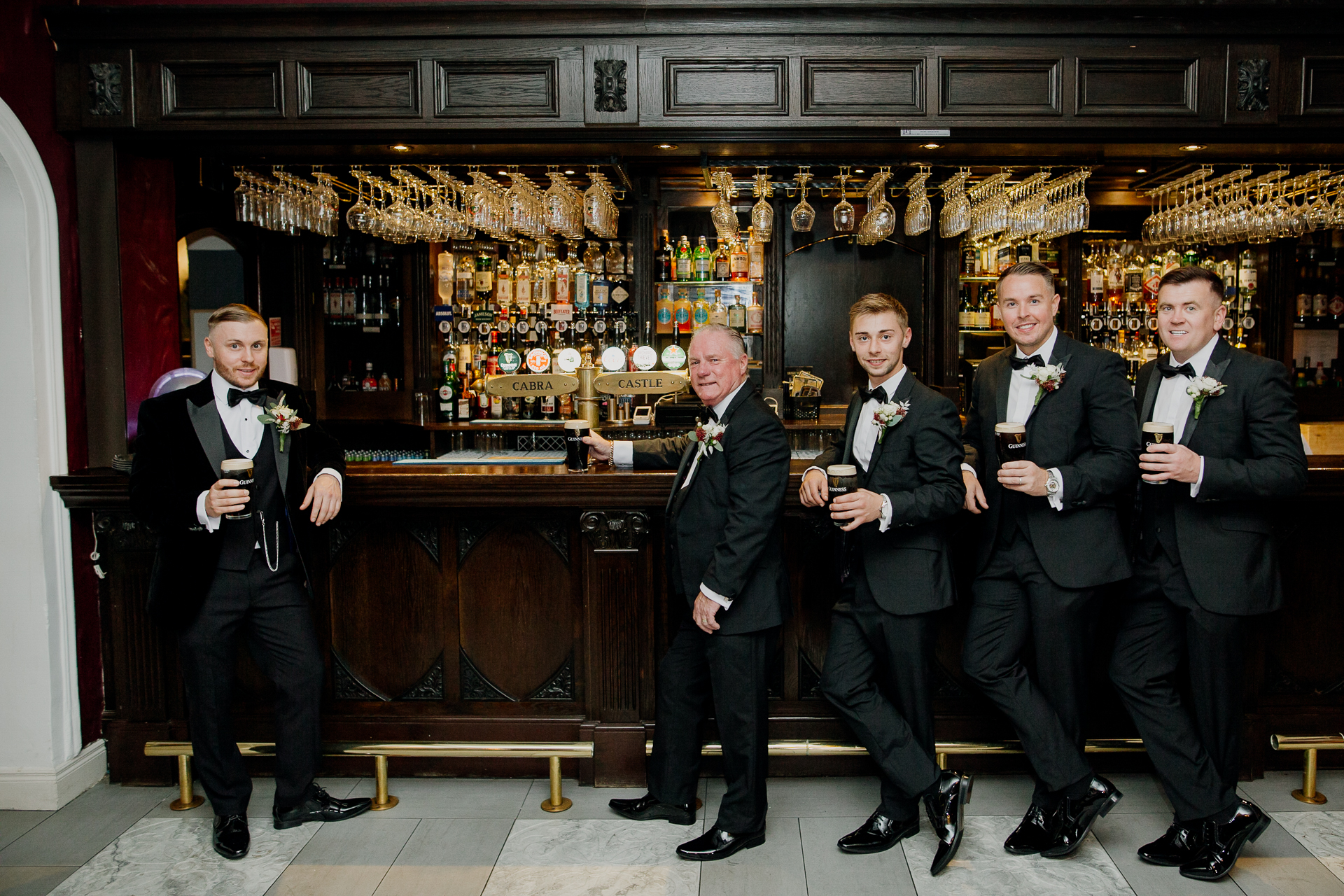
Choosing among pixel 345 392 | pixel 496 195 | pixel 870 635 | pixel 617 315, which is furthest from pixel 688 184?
pixel 870 635

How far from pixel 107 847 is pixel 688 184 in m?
6.01

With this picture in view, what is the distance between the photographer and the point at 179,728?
3.57 m

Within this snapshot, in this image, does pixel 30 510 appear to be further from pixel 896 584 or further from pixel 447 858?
pixel 896 584

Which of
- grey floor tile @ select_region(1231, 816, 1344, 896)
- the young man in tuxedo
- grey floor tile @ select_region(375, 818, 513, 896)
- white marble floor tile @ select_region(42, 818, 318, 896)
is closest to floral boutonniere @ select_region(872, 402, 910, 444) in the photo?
the young man in tuxedo

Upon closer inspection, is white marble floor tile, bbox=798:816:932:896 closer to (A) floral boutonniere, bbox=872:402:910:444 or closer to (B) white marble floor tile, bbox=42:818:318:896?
(A) floral boutonniere, bbox=872:402:910:444

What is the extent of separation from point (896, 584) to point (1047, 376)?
0.78 m

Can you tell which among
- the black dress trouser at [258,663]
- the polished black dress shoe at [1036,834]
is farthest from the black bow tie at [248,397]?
the polished black dress shoe at [1036,834]

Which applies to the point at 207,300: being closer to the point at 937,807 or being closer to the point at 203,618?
the point at 203,618

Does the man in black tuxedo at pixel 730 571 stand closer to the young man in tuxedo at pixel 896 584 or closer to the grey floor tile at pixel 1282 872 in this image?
the young man in tuxedo at pixel 896 584

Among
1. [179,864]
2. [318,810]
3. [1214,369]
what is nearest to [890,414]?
[1214,369]

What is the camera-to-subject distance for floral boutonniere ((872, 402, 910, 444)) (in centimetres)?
278

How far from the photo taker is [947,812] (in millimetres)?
2889

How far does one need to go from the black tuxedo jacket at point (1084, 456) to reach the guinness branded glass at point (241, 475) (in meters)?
2.40

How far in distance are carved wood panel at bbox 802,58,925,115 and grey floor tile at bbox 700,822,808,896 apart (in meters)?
2.70
